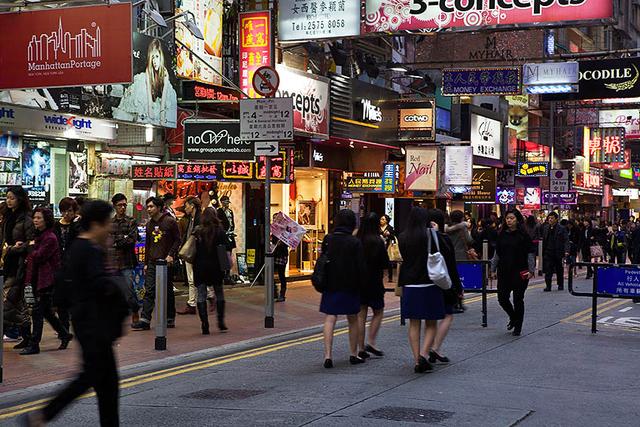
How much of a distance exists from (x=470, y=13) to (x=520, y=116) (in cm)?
3339

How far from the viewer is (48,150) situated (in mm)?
18125

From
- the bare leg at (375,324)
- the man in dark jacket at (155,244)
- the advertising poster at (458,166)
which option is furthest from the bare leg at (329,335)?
the advertising poster at (458,166)

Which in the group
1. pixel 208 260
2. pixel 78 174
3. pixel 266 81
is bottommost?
pixel 208 260

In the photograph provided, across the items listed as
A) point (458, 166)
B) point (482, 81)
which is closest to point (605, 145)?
point (458, 166)

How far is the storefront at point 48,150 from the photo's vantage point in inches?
664

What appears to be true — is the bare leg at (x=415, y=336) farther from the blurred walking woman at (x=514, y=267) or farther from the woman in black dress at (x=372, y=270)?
the blurred walking woman at (x=514, y=267)

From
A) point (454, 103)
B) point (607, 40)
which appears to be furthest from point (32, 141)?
point (607, 40)

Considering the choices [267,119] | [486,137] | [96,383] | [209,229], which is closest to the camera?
[96,383]

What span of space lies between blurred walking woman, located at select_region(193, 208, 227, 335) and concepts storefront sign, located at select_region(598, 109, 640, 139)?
141 feet

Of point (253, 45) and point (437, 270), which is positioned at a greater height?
point (253, 45)

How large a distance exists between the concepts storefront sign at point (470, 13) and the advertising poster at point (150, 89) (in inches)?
158

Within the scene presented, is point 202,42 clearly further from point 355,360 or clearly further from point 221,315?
point 355,360

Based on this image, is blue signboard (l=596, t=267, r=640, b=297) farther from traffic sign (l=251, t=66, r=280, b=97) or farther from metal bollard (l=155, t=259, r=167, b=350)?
metal bollard (l=155, t=259, r=167, b=350)

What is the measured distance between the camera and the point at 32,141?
17.7 meters
